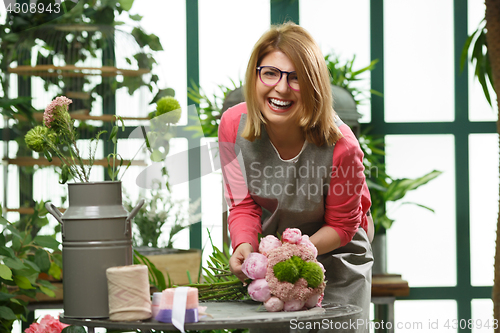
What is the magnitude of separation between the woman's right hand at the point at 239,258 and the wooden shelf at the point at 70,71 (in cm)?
157

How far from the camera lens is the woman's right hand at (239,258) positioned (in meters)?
1.13

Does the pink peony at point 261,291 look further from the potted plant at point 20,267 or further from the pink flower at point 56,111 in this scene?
the potted plant at point 20,267

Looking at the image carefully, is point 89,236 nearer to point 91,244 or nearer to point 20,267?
point 91,244

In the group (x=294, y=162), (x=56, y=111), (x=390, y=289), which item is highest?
(x=56, y=111)

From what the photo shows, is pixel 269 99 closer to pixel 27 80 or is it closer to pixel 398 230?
pixel 27 80

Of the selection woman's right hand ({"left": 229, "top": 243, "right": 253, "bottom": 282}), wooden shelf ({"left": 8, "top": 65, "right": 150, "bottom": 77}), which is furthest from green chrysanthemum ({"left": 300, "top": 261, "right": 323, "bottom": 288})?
wooden shelf ({"left": 8, "top": 65, "right": 150, "bottom": 77})

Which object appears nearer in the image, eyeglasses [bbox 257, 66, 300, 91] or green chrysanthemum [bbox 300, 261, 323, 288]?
green chrysanthemum [bbox 300, 261, 323, 288]

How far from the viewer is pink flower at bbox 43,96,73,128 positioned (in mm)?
1037

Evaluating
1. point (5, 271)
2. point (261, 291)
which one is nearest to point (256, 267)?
point (261, 291)

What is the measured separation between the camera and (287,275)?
0.97 meters

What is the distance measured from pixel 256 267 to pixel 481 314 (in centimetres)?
253

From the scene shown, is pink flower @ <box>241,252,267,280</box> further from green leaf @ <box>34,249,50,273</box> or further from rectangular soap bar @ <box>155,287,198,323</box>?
green leaf @ <box>34,249,50,273</box>

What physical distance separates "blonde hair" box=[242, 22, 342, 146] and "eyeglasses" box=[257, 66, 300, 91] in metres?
0.02

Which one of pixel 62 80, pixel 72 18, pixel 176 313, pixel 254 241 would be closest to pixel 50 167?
pixel 62 80
